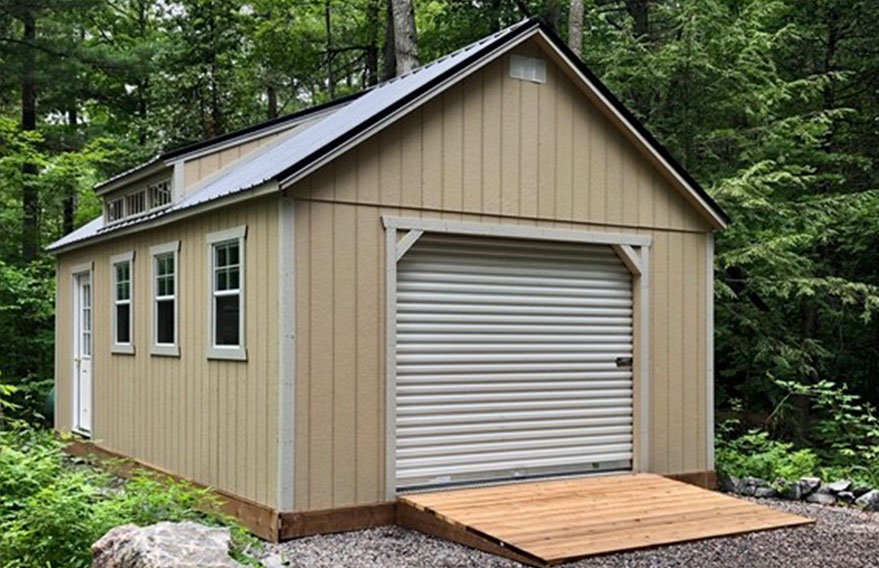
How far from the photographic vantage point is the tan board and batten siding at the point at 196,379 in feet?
21.4

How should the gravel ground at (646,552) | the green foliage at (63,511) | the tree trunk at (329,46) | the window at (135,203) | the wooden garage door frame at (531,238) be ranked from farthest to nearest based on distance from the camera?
1. the tree trunk at (329,46)
2. the window at (135,203)
3. the wooden garage door frame at (531,238)
4. the gravel ground at (646,552)
5. the green foliage at (63,511)

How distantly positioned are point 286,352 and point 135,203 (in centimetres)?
385

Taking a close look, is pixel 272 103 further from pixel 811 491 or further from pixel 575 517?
pixel 575 517

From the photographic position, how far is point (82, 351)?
35.9 ft

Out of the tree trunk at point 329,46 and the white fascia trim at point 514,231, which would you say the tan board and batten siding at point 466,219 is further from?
the tree trunk at point 329,46

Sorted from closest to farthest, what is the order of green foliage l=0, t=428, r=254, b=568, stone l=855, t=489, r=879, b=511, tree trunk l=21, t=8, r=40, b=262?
green foliage l=0, t=428, r=254, b=568 → stone l=855, t=489, r=879, b=511 → tree trunk l=21, t=8, r=40, b=262

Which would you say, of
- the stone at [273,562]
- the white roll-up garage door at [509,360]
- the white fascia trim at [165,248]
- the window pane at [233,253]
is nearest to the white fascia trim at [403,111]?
the white roll-up garage door at [509,360]

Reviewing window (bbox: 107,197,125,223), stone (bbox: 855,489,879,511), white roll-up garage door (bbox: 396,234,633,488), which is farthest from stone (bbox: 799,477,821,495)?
window (bbox: 107,197,125,223)

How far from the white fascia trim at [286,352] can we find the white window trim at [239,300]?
2.06 ft

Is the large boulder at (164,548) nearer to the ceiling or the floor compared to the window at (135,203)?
nearer to the floor

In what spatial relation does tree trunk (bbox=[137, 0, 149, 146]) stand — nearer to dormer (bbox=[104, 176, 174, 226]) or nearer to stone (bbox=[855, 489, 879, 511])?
dormer (bbox=[104, 176, 174, 226])

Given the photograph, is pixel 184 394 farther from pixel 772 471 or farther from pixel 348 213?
pixel 772 471

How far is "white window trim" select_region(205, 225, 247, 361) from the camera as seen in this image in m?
6.85

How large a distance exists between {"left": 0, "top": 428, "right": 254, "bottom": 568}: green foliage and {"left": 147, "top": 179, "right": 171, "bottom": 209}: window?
2.74 meters
